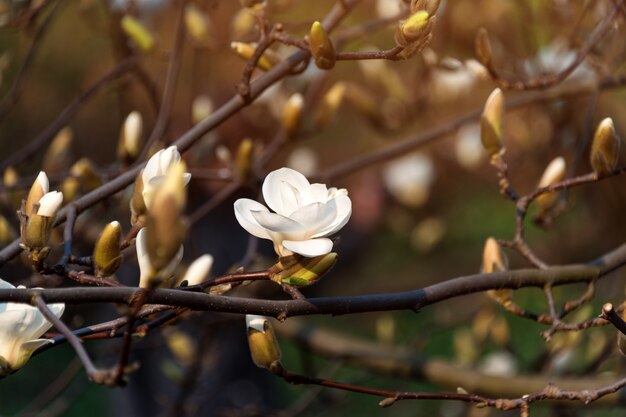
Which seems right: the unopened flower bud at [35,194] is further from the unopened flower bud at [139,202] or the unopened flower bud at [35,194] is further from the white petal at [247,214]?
the white petal at [247,214]

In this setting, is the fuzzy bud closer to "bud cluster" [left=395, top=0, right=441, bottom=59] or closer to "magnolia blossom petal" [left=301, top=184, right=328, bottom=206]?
"bud cluster" [left=395, top=0, right=441, bottom=59]

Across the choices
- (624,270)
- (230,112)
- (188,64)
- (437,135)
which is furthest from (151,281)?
(188,64)

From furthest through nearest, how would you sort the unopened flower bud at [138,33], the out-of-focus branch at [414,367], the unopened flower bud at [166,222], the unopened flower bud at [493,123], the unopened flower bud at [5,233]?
the out-of-focus branch at [414,367] → the unopened flower bud at [138,33] → the unopened flower bud at [5,233] → the unopened flower bud at [493,123] → the unopened flower bud at [166,222]

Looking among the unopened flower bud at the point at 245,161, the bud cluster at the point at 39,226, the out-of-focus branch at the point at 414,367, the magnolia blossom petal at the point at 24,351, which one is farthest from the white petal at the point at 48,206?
the out-of-focus branch at the point at 414,367

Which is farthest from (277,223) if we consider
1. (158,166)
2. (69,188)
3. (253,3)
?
(69,188)

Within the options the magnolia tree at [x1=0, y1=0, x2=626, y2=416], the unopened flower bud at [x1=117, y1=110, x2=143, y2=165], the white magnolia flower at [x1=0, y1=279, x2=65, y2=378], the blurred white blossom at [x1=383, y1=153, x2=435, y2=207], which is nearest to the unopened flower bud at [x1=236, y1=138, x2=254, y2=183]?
the magnolia tree at [x1=0, y1=0, x2=626, y2=416]

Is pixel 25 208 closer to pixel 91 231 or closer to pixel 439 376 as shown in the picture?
pixel 91 231

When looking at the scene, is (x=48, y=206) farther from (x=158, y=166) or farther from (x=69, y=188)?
(x=69, y=188)
